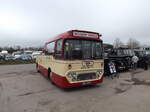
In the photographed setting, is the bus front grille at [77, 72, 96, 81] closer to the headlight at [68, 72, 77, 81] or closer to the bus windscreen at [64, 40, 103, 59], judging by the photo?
the headlight at [68, 72, 77, 81]

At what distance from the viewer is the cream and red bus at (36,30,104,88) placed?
5773 millimetres

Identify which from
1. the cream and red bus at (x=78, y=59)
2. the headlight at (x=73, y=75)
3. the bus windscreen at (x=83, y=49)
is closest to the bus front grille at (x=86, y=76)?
the cream and red bus at (x=78, y=59)

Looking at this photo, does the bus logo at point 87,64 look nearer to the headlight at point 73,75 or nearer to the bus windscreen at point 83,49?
the bus windscreen at point 83,49

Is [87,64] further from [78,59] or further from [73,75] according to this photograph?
[73,75]

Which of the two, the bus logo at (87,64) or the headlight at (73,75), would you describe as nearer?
the headlight at (73,75)

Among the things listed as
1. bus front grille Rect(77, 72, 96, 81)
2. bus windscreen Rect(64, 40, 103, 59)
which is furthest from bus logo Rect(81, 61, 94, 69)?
bus front grille Rect(77, 72, 96, 81)

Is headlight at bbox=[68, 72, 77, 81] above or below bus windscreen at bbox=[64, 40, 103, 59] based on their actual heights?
below

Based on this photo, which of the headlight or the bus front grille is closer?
the headlight

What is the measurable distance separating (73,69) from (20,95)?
2.70 meters

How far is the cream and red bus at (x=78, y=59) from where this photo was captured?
18.9 ft

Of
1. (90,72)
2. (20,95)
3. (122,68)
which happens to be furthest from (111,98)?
(122,68)

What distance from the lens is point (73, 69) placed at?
19.2 feet

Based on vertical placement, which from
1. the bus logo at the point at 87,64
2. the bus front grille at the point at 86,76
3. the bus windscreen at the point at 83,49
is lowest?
the bus front grille at the point at 86,76

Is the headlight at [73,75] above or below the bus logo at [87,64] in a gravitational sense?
below
